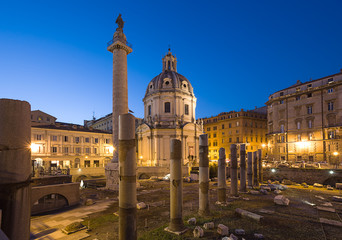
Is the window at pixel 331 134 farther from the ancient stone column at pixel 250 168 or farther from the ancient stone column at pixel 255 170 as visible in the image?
the ancient stone column at pixel 250 168

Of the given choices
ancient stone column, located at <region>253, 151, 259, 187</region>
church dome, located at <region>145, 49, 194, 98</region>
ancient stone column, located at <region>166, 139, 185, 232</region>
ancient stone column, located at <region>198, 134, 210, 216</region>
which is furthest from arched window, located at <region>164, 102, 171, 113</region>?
ancient stone column, located at <region>166, 139, 185, 232</region>

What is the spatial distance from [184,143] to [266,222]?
33.7 m

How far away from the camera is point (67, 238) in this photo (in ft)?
33.4

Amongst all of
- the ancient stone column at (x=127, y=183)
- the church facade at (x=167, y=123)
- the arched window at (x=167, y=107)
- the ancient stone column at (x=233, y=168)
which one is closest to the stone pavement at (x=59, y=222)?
the ancient stone column at (x=127, y=183)

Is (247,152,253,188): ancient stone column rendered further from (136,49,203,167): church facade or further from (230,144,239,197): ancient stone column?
(136,49,203,167): church facade

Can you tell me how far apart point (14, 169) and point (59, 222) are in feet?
30.3

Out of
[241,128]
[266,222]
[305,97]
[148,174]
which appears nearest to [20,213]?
[266,222]

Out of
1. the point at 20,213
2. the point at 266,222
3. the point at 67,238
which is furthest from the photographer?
the point at 266,222

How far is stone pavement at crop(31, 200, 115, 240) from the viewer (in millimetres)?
10477

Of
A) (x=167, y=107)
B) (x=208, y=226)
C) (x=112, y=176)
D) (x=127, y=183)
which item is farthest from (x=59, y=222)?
(x=167, y=107)

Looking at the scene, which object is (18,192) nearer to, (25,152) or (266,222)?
(25,152)

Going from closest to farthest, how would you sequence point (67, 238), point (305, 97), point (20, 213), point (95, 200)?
point (20, 213) < point (67, 238) < point (95, 200) < point (305, 97)

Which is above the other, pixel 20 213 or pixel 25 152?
pixel 25 152

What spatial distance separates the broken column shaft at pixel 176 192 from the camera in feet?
35.9
